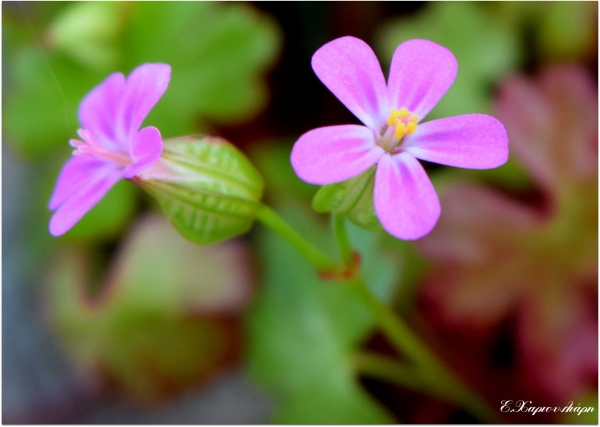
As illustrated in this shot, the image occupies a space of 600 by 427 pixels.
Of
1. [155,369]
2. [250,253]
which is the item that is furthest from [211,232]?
[155,369]

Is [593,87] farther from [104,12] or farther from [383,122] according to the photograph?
[104,12]

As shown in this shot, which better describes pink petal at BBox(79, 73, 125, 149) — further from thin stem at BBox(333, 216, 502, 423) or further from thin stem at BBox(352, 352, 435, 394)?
thin stem at BBox(352, 352, 435, 394)

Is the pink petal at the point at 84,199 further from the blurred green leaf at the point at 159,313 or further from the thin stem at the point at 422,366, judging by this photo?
the blurred green leaf at the point at 159,313

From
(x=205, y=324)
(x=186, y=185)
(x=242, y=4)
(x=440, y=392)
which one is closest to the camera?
(x=186, y=185)

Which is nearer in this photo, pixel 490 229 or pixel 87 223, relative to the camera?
pixel 490 229

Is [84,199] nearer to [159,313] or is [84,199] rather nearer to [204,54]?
[159,313]

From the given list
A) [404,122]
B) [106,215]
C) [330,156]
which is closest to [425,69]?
[404,122]
